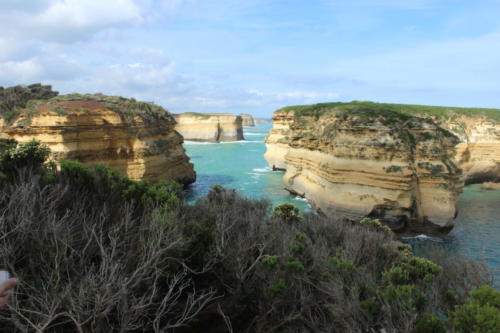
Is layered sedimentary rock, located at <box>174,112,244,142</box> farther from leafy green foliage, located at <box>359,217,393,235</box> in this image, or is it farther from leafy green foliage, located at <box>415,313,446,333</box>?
leafy green foliage, located at <box>415,313,446,333</box>

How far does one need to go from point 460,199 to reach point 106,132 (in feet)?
111

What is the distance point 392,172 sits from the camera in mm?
20719

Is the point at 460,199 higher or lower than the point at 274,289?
lower

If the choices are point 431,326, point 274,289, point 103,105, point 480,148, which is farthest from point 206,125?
point 431,326

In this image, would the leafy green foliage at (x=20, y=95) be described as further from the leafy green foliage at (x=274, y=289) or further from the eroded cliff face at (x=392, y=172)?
the leafy green foliage at (x=274, y=289)

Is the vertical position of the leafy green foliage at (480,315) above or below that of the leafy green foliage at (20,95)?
below

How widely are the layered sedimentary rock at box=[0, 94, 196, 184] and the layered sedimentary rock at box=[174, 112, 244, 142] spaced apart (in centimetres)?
6819

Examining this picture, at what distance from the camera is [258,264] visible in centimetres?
1004

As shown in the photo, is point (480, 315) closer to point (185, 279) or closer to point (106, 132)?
point (185, 279)

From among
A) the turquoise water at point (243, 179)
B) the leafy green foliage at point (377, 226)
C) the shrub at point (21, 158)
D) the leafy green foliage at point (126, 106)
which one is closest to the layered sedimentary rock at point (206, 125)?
the turquoise water at point (243, 179)

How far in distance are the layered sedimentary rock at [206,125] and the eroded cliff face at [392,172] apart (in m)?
78.5

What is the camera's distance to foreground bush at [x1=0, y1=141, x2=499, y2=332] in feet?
19.7

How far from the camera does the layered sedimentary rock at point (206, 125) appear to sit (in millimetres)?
100825

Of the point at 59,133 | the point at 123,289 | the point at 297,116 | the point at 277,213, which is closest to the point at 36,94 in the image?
the point at 59,133
